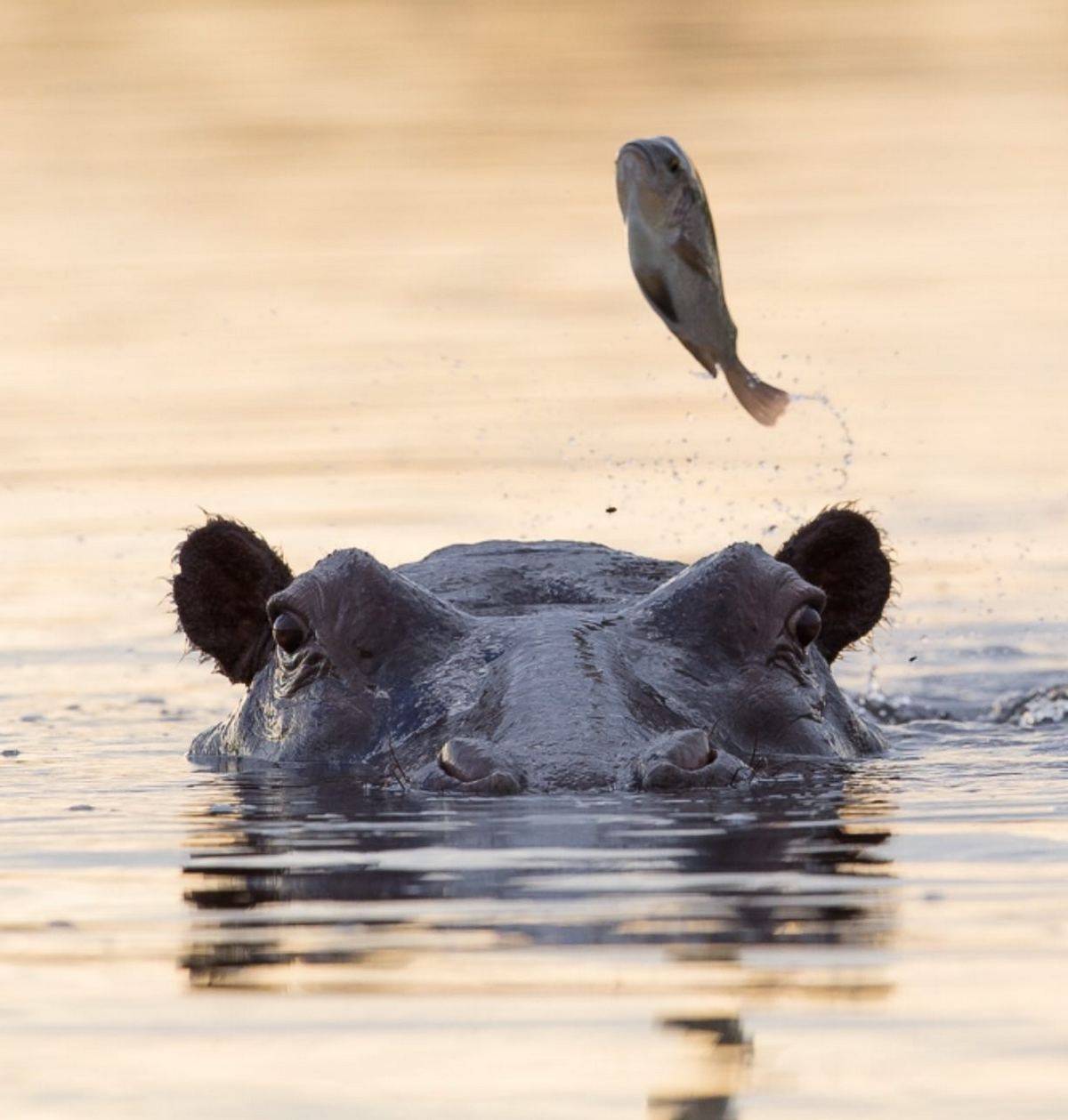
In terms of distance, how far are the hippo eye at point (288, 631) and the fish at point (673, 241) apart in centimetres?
170

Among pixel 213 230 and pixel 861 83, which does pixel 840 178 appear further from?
pixel 861 83

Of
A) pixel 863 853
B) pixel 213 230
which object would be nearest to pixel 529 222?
pixel 213 230

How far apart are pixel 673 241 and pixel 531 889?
347cm

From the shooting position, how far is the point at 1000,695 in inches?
668

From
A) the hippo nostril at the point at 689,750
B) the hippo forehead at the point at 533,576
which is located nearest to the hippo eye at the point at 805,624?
the hippo forehead at the point at 533,576

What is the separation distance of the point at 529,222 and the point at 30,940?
28901mm

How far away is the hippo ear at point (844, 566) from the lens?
12.3 metres

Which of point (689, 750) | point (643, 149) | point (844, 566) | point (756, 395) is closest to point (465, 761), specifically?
point (689, 750)

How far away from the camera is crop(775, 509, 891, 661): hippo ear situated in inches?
486

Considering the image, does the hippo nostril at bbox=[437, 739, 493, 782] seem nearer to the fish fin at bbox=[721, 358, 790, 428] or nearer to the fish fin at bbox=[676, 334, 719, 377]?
the fish fin at bbox=[721, 358, 790, 428]

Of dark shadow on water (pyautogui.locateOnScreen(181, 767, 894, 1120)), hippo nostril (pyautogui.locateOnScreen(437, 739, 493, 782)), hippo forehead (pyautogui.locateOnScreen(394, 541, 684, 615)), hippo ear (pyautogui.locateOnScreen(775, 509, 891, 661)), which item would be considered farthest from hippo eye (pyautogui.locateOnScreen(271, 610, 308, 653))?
hippo ear (pyautogui.locateOnScreen(775, 509, 891, 661))

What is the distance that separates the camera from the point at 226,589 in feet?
40.8

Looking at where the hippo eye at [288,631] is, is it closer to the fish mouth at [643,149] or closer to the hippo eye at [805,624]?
the hippo eye at [805,624]

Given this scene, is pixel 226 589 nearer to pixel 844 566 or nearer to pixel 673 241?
pixel 844 566
